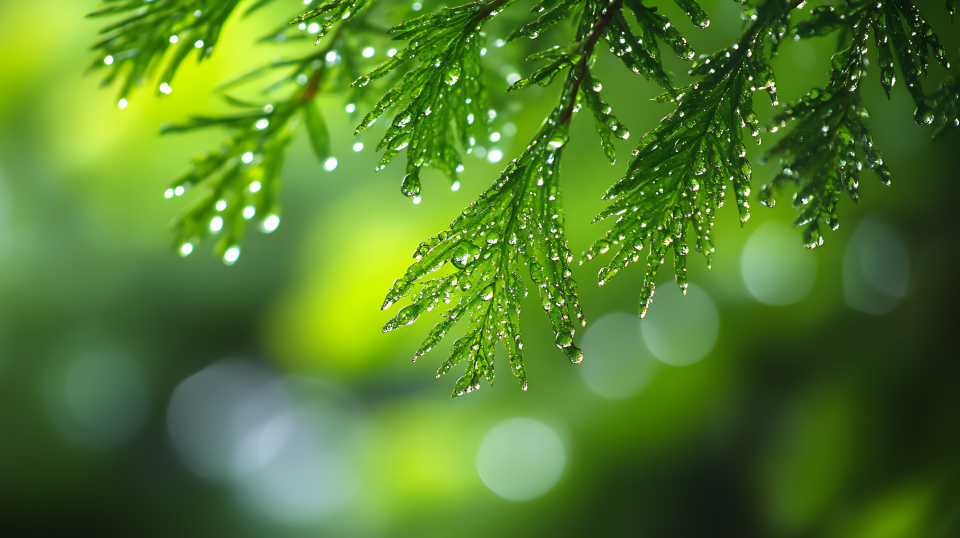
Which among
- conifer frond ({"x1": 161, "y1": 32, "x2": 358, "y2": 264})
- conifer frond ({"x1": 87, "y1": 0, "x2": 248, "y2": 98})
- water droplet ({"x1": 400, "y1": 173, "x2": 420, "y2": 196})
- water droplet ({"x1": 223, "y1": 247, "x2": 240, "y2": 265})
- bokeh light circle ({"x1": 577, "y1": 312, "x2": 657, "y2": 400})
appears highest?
conifer frond ({"x1": 87, "y1": 0, "x2": 248, "y2": 98})

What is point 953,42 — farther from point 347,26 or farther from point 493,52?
point 347,26

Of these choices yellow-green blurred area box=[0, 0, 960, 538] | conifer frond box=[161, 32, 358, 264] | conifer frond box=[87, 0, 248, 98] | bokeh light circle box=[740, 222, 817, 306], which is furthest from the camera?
bokeh light circle box=[740, 222, 817, 306]

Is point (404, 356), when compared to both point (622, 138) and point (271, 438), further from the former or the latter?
point (622, 138)

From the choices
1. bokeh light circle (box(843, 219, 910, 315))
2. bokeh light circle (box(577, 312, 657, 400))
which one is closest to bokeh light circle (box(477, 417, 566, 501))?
bokeh light circle (box(577, 312, 657, 400))

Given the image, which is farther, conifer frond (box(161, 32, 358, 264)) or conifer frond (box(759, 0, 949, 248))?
conifer frond (box(161, 32, 358, 264))

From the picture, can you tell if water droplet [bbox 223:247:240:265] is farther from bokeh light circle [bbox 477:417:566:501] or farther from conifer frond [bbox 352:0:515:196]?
bokeh light circle [bbox 477:417:566:501]

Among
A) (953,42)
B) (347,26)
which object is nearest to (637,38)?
(347,26)
